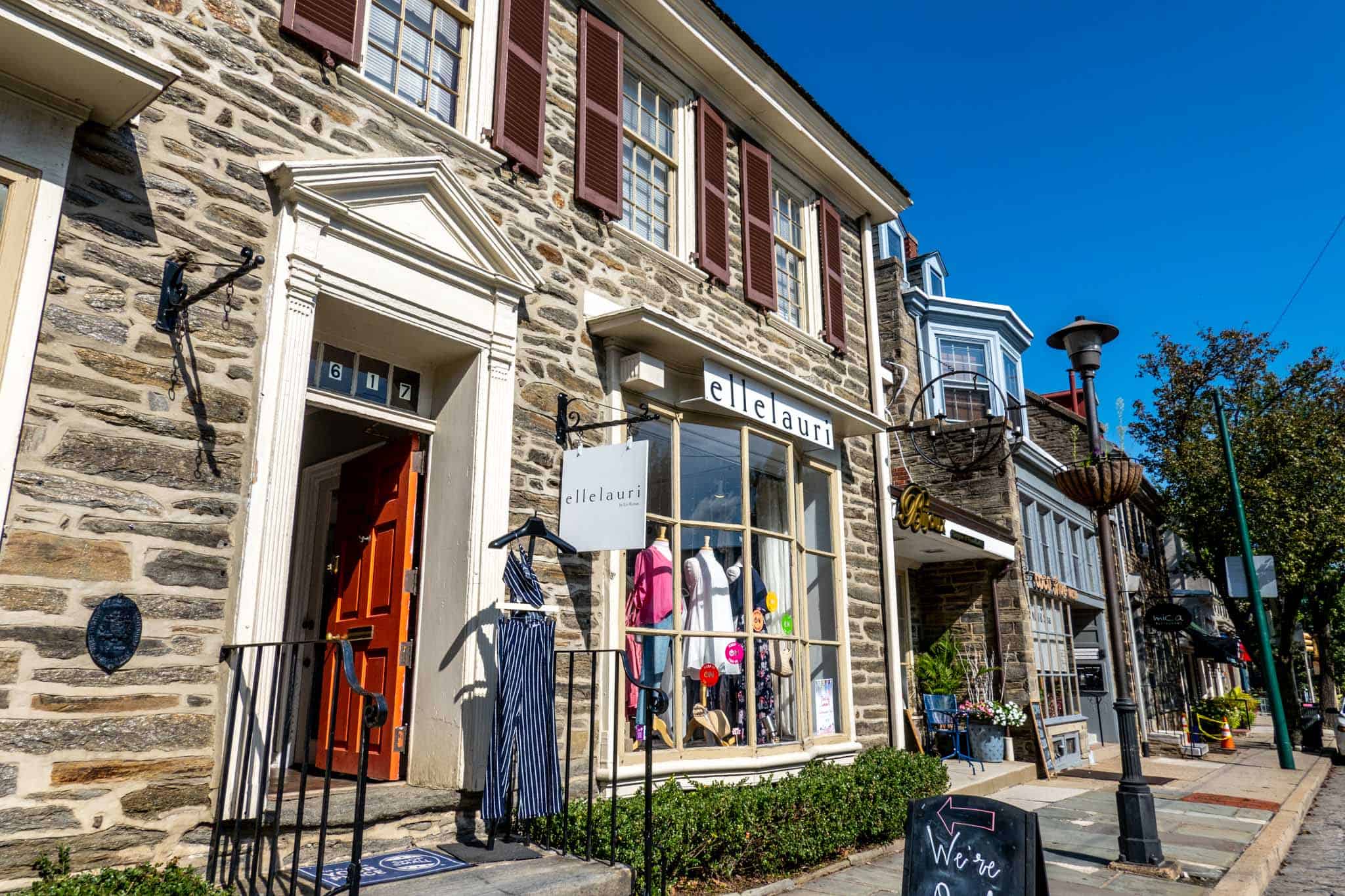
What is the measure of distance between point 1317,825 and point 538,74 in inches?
412

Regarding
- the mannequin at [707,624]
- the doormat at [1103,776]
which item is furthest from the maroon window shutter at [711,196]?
the doormat at [1103,776]

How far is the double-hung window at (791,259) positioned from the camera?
29.6ft

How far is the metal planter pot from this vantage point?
1199cm

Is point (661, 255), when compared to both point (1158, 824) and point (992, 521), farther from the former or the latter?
point (992, 521)

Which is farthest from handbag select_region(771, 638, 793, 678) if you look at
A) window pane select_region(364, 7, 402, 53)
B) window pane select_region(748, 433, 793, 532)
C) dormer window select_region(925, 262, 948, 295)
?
dormer window select_region(925, 262, 948, 295)

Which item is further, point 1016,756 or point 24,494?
point 1016,756

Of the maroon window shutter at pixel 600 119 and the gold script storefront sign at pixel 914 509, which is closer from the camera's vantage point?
the maroon window shutter at pixel 600 119

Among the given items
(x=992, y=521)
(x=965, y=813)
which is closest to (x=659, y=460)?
(x=965, y=813)

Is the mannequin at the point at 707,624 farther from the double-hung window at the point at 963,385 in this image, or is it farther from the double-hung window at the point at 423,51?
the double-hung window at the point at 963,385

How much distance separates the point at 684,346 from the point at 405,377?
2106 millimetres

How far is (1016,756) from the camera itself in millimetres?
12359

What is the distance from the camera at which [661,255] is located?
7.24m

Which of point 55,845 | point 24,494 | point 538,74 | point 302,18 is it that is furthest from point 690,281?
point 55,845

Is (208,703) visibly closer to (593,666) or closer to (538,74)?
(593,666)
